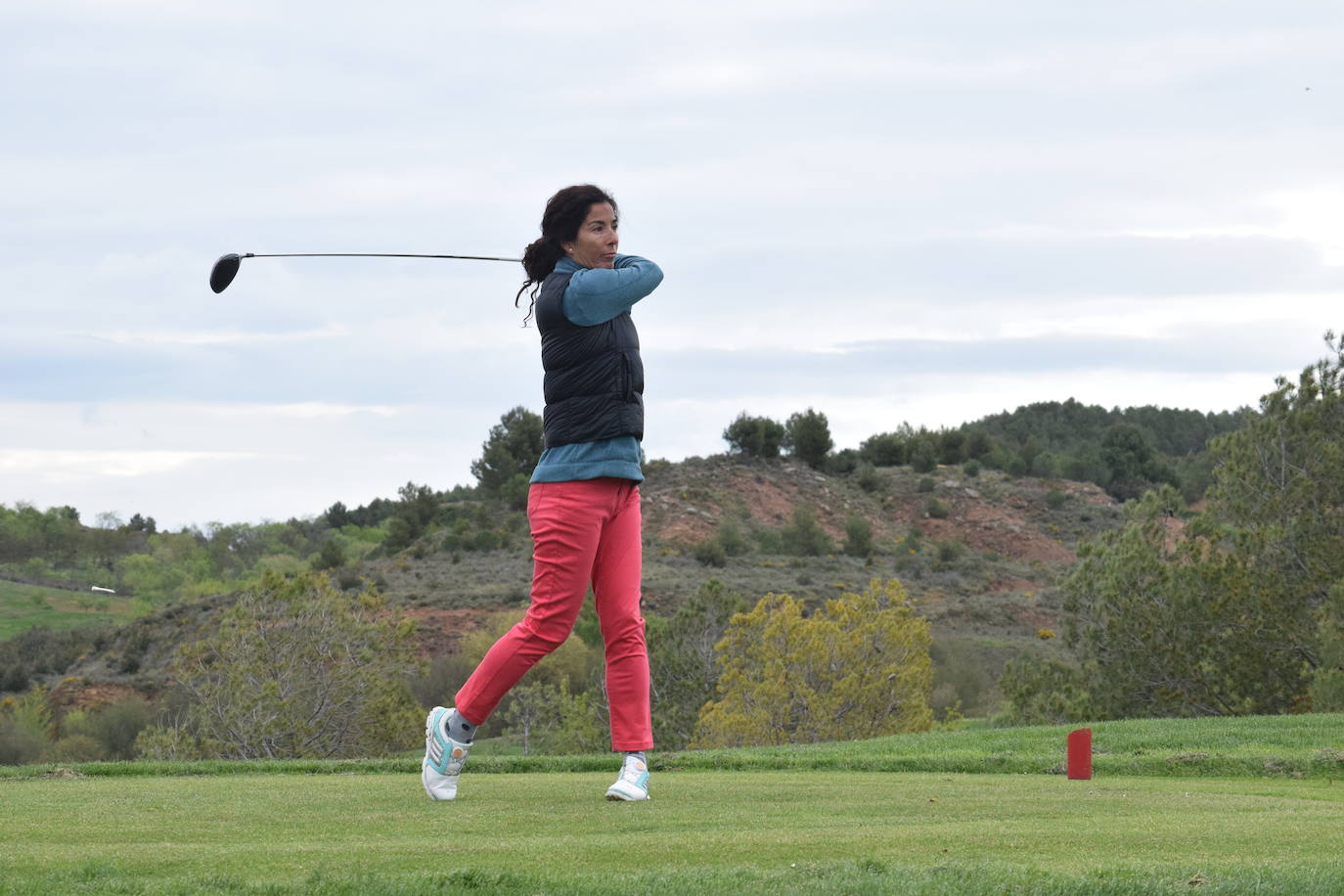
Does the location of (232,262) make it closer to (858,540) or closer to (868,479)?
(858,540)

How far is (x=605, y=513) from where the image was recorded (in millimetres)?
6367

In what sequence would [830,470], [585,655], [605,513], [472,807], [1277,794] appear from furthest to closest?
1. [830,470]
2. [585,655]
3. [1277,794]
4. [605,513]
5. [472,807]

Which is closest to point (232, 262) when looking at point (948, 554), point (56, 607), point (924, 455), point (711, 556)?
point (711, 556)

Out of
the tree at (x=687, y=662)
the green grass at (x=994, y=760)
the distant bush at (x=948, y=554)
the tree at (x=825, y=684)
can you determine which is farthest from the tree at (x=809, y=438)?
the green grass at (x=994, y=760)

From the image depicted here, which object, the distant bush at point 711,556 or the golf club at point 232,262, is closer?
the golf club at point 232,262

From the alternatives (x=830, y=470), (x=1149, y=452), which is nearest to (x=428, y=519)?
(x=830, y=470)

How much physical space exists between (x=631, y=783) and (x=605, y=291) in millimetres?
2056

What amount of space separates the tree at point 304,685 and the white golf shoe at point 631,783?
2155cm

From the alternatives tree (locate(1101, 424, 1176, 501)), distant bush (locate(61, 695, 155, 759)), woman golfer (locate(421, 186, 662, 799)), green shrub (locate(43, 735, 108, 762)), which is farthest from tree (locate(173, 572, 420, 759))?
tree (locate(1101, 424, 1176, 501))

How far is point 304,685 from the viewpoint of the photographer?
28.5 meters

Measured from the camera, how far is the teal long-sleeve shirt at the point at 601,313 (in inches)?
243

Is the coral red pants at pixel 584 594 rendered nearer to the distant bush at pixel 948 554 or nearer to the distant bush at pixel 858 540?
the distant bush at pixel 858 540

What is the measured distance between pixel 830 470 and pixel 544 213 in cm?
8010

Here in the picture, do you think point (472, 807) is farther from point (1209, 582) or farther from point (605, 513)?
point (1209, 582)
